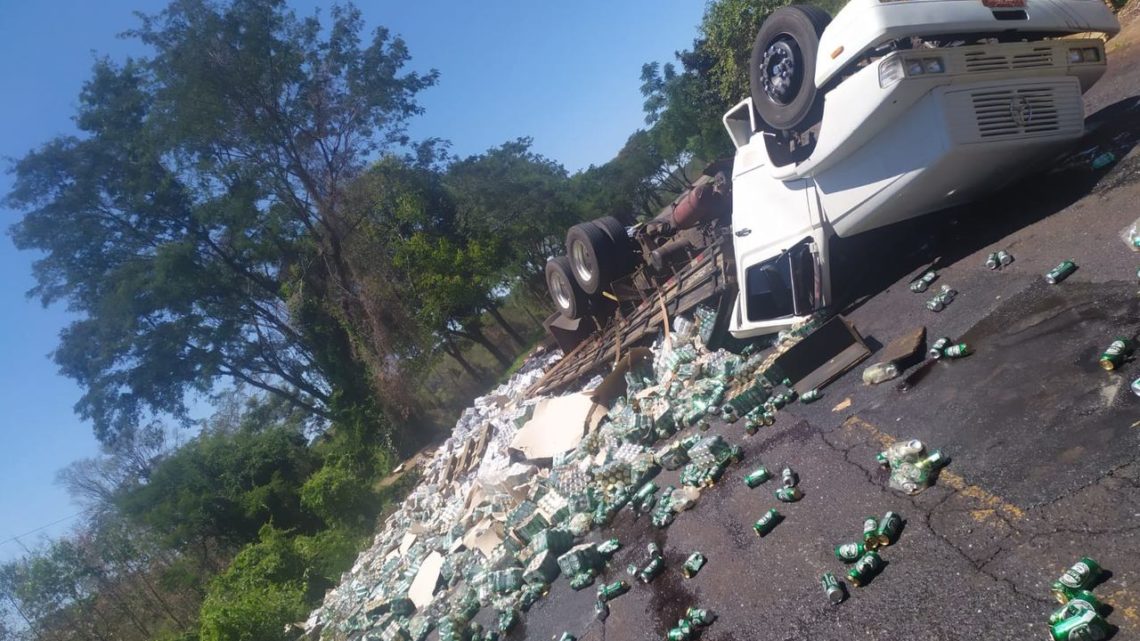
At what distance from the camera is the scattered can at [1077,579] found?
8.59 feet

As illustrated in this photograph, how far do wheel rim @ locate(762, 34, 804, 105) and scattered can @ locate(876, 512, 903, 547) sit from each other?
12.0 ft

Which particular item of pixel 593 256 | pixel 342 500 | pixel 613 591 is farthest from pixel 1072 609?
pixel 342 500

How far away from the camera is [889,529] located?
11.7ft

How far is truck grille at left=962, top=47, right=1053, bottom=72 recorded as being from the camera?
4812 mm

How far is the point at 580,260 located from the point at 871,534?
7793 mm

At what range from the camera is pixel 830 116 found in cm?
548

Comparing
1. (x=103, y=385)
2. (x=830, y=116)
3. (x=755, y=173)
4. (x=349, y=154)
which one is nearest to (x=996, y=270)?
(x=830, y=116)

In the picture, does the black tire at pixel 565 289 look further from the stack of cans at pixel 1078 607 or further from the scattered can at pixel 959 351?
the stack of cans at pixel 1078 607

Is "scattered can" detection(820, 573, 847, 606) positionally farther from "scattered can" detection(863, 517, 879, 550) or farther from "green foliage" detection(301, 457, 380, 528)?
"green foliage" detection(301, 457, 380, 528)

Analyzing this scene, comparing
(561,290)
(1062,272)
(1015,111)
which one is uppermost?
(1015,111)

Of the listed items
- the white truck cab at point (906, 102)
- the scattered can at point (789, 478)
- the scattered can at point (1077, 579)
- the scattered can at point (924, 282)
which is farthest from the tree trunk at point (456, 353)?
the scattered can at point (1077, 579)

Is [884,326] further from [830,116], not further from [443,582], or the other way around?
[443,582]

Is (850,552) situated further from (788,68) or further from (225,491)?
(225,491)

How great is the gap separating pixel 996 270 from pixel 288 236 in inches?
819
